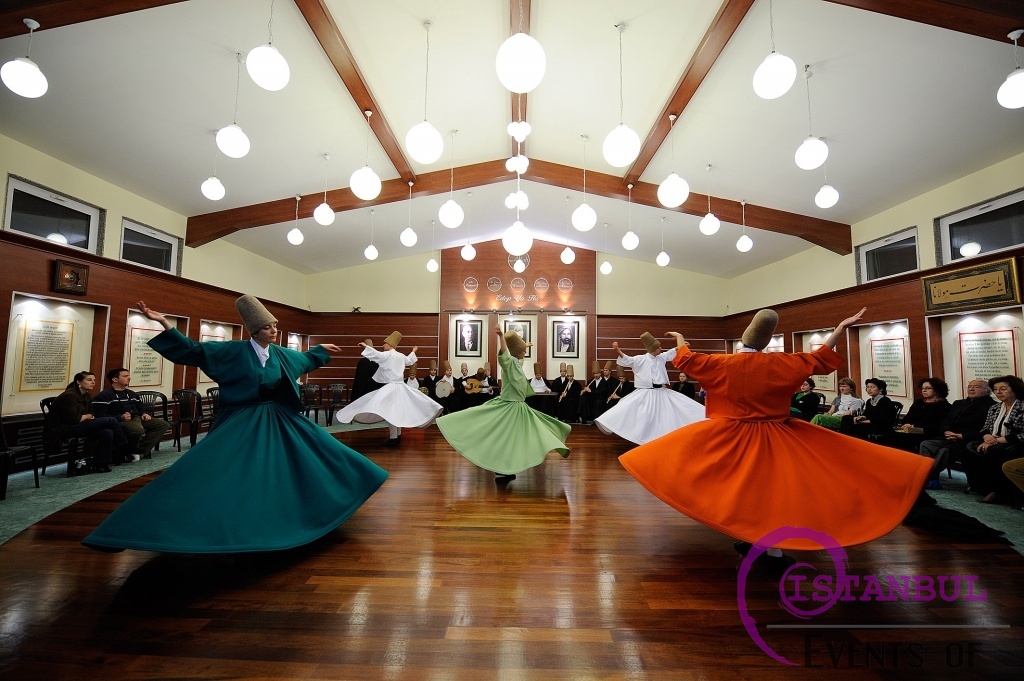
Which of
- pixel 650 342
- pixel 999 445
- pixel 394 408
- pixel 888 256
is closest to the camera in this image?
pixel 999 445

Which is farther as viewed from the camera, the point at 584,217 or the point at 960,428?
the point at 584,217

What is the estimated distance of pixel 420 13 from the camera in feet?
13.6

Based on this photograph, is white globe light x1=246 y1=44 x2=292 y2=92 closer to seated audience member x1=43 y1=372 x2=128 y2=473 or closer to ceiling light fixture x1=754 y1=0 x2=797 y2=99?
ceiling light fixture x1=754 y1=0 x2=797 y2=99

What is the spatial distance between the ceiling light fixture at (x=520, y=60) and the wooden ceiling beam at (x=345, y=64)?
2.70 metres

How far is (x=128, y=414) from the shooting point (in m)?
5.20

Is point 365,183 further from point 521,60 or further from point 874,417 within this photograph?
point 874,417

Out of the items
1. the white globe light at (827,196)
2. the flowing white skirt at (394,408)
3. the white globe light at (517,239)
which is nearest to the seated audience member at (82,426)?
the flowing white skirt at (394,408)

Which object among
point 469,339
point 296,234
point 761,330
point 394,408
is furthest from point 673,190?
point 469,339

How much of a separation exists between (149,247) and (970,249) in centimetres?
1140

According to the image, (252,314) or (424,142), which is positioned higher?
(424,142)

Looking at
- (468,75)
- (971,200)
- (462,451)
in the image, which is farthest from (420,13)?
(971,200)

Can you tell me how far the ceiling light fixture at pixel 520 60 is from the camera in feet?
7.85

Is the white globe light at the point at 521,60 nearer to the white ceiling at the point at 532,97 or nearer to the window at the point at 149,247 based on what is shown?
the white ceiling at the point at 532,97

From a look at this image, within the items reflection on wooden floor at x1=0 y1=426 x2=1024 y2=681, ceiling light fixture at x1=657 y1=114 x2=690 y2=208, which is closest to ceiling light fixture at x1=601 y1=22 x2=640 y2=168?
ceiling light fixture at x1=657 y1=114 x2=690 y2=208
